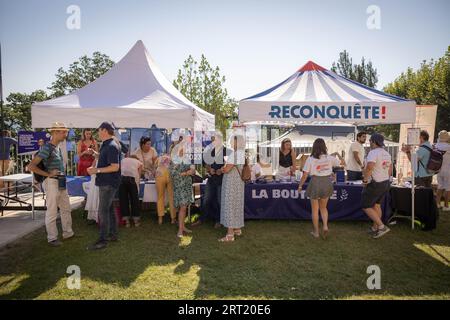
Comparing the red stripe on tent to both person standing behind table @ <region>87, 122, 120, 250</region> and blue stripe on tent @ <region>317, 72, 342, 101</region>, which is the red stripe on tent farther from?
person standing behind table @ <region>87, 122, 120, 250</region>

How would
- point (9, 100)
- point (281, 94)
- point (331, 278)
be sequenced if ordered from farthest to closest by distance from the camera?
point (9, 100), point (281, 94), point (331, 278)

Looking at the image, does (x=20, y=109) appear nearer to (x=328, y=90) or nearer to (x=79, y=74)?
(x=79, y=74)

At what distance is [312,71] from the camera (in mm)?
6367

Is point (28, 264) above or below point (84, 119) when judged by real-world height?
below

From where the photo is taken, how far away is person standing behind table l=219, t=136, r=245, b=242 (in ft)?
14.7

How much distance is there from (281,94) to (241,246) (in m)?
2.77

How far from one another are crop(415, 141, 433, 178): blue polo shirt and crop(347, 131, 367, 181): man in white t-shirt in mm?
1098

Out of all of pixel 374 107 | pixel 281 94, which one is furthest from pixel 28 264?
pixel 374 107

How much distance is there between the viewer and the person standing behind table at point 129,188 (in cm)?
530

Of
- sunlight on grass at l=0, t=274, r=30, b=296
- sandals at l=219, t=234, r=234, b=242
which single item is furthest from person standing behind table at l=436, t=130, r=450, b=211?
sunlight on grass at l=0, t=274, r=30, b=296

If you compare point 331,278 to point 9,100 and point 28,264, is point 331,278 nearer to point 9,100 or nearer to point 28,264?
point 28,264

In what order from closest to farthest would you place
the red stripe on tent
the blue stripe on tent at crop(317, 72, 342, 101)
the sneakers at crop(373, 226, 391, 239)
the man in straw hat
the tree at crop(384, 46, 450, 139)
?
the man in straw hat
the sneakers at crop(373, 226, 391, 239)
the blue stripe on tent at crop(317, 72, 342, 101)
the red stripe on tent
the tree at crop(384, 46, 450, 139)

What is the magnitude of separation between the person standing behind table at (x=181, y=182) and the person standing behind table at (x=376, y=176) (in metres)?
2.70
